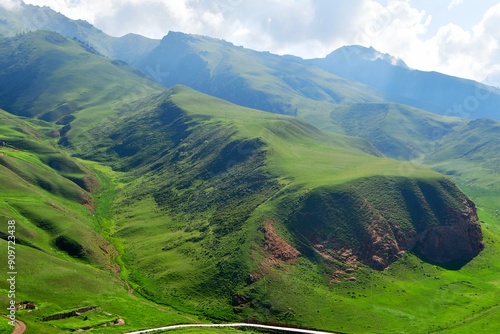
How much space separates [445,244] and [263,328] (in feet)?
273

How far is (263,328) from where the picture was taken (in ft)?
364

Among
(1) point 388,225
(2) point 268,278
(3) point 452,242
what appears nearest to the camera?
(2) point 268,278

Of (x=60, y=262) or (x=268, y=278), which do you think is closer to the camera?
(x=60, y=262)

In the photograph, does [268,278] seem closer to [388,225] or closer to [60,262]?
[388,225]

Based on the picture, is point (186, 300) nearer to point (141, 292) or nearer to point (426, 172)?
point (141, 292)

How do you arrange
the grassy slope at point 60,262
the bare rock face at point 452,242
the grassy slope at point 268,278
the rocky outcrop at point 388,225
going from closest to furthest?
the grassy slope at point 60,262 < the grassy slope at point 268,278 < the rocky outcrop at point 388,225 < the bare rock face at point 452,242

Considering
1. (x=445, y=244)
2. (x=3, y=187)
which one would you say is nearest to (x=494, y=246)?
(x=445, y=244)

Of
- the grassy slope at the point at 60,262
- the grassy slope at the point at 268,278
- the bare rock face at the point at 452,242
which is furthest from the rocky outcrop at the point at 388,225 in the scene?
the grassy slope at the point at 60,262

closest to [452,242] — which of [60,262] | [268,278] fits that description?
[268,278]

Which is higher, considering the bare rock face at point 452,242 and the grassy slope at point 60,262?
the bare rock face at point 452,242

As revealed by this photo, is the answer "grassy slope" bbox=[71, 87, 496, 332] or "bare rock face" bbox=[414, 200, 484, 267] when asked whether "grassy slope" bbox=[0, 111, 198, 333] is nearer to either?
"grassy slope" bbox=[71, 87, 496, 332]

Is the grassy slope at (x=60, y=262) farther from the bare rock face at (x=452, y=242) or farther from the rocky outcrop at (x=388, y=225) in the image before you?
the bare rock face at (x=452, y=242)

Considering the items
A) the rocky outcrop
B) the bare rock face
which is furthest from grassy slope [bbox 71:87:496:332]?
the bare rock face

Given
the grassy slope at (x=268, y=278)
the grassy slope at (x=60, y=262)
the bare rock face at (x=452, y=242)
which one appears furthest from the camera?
the bare rock face at (x=452, y=242)
